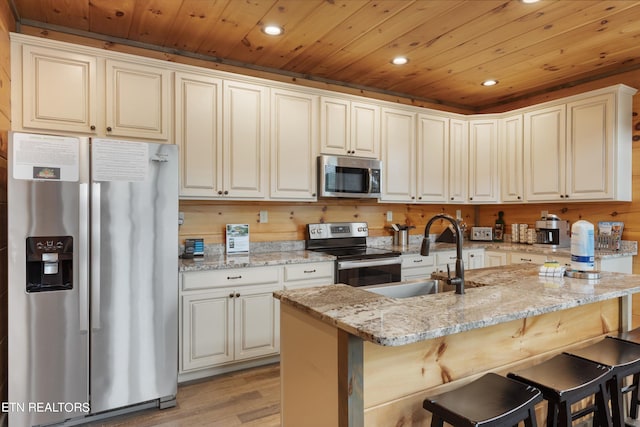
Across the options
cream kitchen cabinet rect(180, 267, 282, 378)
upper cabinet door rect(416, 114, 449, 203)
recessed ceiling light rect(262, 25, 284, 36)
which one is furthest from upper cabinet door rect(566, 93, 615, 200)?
cream kitchen cabinet rect(180, 267, 282, 378)

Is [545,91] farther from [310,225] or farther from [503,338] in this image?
[503,338]

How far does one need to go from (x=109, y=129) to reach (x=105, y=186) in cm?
68

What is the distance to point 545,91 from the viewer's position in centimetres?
424

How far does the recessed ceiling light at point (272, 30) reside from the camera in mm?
2801

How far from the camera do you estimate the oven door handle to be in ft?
10.7

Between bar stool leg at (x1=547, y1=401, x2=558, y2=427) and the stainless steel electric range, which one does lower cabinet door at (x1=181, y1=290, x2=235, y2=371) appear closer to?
the stainless steel electric range

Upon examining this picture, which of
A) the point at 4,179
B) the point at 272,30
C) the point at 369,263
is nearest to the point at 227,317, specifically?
the point at 369,263

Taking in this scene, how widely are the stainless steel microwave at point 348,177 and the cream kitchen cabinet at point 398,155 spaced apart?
18cm

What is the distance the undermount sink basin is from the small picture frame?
1655 mm

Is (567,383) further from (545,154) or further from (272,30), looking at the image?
(545,154)

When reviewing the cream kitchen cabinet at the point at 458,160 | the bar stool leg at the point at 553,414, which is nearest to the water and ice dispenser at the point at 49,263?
the bar stool leg at the point at 553,414

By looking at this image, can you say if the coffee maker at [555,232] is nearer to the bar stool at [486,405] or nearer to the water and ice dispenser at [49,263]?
the bar stool at [486,405]

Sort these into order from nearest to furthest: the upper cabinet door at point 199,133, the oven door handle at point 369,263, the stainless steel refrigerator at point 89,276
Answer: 1. the stainless steel refrigerator at point 89,276
2. the upper cabinet door at point 199,133
3. the oven door handle at point 369,263

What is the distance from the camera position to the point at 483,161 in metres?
4.45
